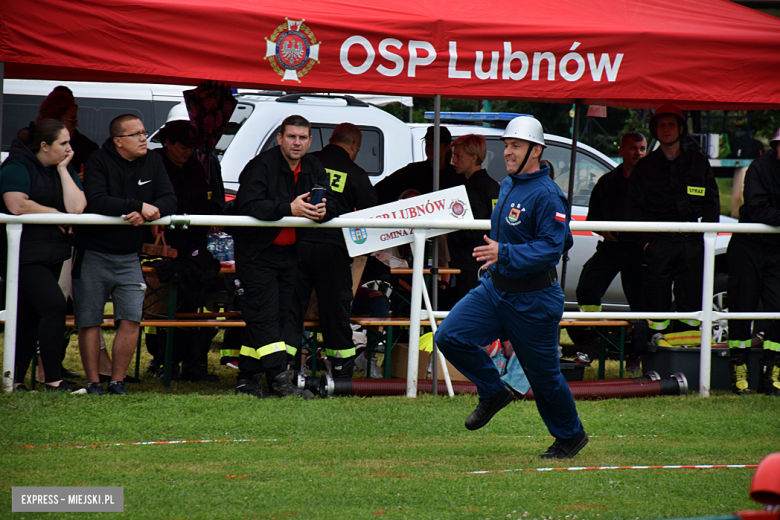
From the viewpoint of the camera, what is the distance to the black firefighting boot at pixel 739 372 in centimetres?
685

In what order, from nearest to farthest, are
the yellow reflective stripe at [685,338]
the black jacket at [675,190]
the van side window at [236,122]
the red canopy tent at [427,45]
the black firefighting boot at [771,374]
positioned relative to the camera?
the red canopy tent at [427,45], the black firefighting boot at [771,374], the yellow reflective stripe at [685,338], the black jacket at [675,190], the van side window at [236,122]

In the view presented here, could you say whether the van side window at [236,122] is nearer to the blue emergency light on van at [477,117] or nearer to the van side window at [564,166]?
the blue emergency light on van at [477,117]

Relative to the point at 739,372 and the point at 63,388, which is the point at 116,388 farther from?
the point at 739,372

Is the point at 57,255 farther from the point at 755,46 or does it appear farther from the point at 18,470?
the point at 755,46

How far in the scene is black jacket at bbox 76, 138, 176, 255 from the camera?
570cm

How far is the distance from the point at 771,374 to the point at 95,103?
927 cm

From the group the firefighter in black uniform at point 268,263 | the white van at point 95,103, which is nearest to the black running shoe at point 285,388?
the firefighter in black uniform at point 268,263

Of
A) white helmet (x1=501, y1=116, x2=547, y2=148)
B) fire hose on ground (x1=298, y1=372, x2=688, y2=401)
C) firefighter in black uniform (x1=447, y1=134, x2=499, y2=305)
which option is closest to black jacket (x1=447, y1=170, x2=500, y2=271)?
firefighter in black uniform (x1=447, y1=134, x2=499, y2=305)

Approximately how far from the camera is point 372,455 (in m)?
4.80

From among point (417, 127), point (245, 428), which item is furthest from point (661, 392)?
point (417, 127)

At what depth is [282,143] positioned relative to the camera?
630 centimetres

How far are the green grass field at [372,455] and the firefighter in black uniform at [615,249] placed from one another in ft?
6.38

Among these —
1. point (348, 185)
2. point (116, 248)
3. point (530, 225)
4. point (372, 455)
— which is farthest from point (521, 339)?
point (116, 248)

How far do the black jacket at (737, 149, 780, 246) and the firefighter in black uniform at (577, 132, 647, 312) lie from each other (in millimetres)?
1320
